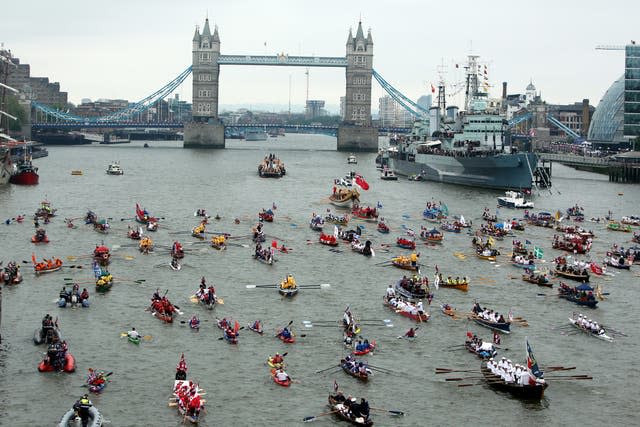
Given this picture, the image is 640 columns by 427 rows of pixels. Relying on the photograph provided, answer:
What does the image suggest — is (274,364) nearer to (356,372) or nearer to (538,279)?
(356,372)

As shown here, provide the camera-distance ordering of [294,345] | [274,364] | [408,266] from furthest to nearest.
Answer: [408,266] < [294,345] < [274,364]

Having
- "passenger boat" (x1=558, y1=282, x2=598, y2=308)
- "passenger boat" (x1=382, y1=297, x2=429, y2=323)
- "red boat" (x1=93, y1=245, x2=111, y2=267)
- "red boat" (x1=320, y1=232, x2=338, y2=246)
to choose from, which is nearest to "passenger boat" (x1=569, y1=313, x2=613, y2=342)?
"passenger boat" (x1=558, y1=282, x2=598, y2=308)

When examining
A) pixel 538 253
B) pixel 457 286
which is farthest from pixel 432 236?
pixel 457 286

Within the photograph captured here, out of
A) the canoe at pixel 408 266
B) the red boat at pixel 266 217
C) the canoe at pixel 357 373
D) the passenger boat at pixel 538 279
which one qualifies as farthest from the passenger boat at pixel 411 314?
the red boat at pixel 266 217

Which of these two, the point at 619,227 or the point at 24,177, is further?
the point at 24,177

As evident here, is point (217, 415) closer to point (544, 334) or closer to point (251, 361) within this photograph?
point (251, 361)

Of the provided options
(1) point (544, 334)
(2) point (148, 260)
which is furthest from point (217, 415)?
(2) point (148, 260)

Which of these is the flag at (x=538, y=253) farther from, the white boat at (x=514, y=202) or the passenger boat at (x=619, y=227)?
the white boat at (x=514, y=202)
